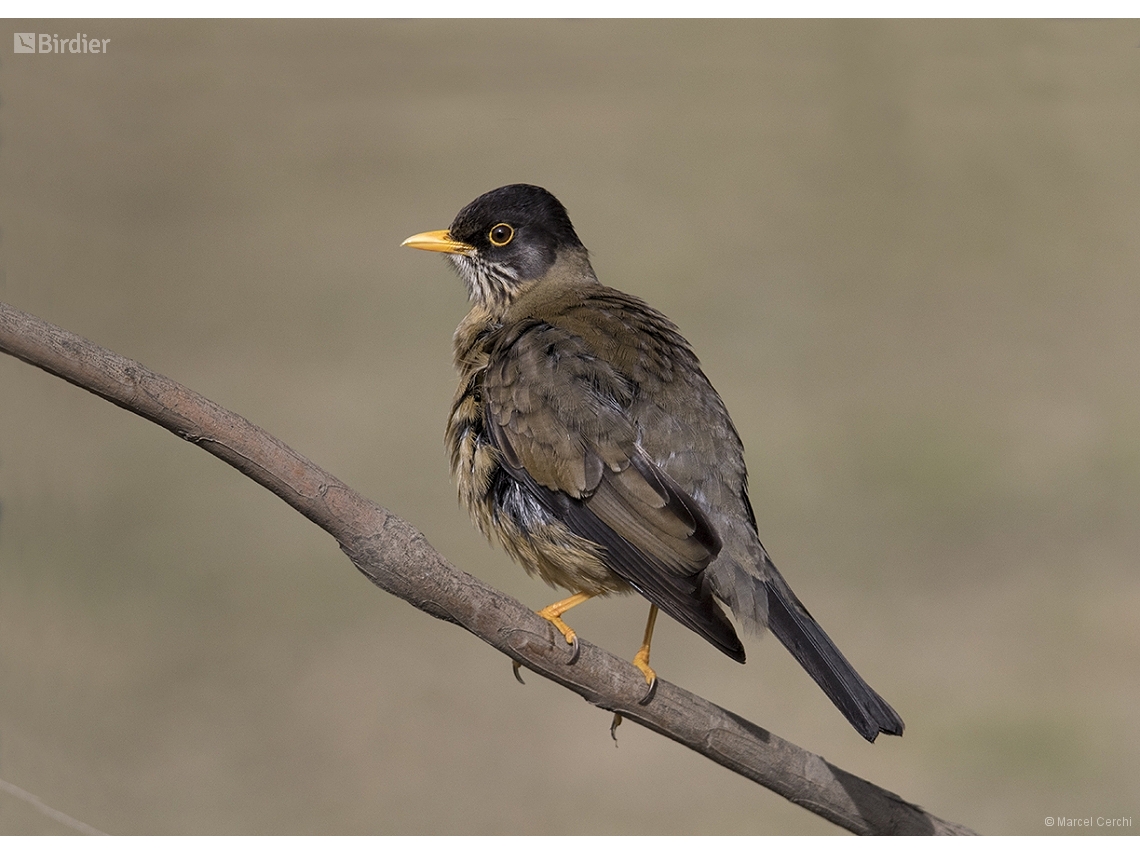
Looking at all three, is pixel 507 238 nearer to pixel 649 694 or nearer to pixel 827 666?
pixel 649 694

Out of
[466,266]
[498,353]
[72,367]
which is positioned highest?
[466,266]

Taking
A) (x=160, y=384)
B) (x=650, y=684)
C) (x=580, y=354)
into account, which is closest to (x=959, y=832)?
(x=650, y=684)

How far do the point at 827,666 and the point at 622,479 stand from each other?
2.33 feet

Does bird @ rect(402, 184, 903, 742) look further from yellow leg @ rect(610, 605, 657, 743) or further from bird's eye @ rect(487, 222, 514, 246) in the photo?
bird's eye @ rect(487, 222, 514, 246)

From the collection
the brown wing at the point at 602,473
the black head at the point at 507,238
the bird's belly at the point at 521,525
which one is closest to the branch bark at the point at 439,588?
the brown wing at the point at 602,473

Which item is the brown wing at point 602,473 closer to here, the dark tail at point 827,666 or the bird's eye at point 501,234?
the dark tail at point 827,666

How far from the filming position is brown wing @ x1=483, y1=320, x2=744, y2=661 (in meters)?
2.83

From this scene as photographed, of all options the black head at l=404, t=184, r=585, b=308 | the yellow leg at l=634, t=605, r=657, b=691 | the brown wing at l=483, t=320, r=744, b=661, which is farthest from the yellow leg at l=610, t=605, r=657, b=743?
the black head at l=404, t=184, r=585, b=308

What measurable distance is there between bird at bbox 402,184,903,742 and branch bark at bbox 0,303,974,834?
3.9 inches

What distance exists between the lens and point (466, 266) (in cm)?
398

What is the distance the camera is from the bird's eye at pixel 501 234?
390 cm

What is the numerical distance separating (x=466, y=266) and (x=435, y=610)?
5.95ft

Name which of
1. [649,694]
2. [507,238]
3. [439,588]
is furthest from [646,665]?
[507,238]

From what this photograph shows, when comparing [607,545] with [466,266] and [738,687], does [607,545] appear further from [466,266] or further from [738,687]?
[738,687]
